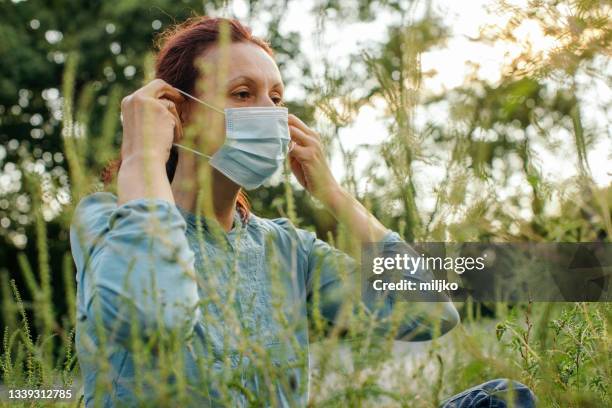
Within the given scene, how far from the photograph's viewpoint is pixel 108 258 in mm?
1504

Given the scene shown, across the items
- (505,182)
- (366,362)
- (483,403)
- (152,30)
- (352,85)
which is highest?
(152,30)

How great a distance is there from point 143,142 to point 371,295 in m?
0.72

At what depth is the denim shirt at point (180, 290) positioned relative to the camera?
41.8 inches

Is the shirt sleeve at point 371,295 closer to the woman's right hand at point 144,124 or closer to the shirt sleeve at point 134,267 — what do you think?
the shirt sleeve at point 134,267

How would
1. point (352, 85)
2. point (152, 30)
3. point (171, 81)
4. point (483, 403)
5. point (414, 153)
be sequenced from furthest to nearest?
point (152, 30) < point (171, 81) < point (483, 403) < point (352, 85) < point (414, 153)

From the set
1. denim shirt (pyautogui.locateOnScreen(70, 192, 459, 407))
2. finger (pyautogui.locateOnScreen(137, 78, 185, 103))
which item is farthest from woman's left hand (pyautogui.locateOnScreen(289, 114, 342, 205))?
finger (pyautogui.locateOnScreen(137, 78, 185, 103))

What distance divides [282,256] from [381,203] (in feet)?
3.78

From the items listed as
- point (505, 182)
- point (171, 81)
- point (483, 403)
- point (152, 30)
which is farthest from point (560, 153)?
point (152, 30)

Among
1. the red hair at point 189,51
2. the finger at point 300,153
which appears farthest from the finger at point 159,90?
the finger at point 300,153

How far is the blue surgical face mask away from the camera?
2.28 metres

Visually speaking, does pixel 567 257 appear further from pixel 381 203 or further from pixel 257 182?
pixel 257 182

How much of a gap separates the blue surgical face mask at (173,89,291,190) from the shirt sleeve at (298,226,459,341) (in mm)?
276

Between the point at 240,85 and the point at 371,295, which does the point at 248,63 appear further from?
the point at 371,295

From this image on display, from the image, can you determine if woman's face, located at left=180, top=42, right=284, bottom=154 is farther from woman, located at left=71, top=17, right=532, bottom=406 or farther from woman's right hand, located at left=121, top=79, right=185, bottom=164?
woman's right hand, located at left=121, top=79, right=185, bottom=164
